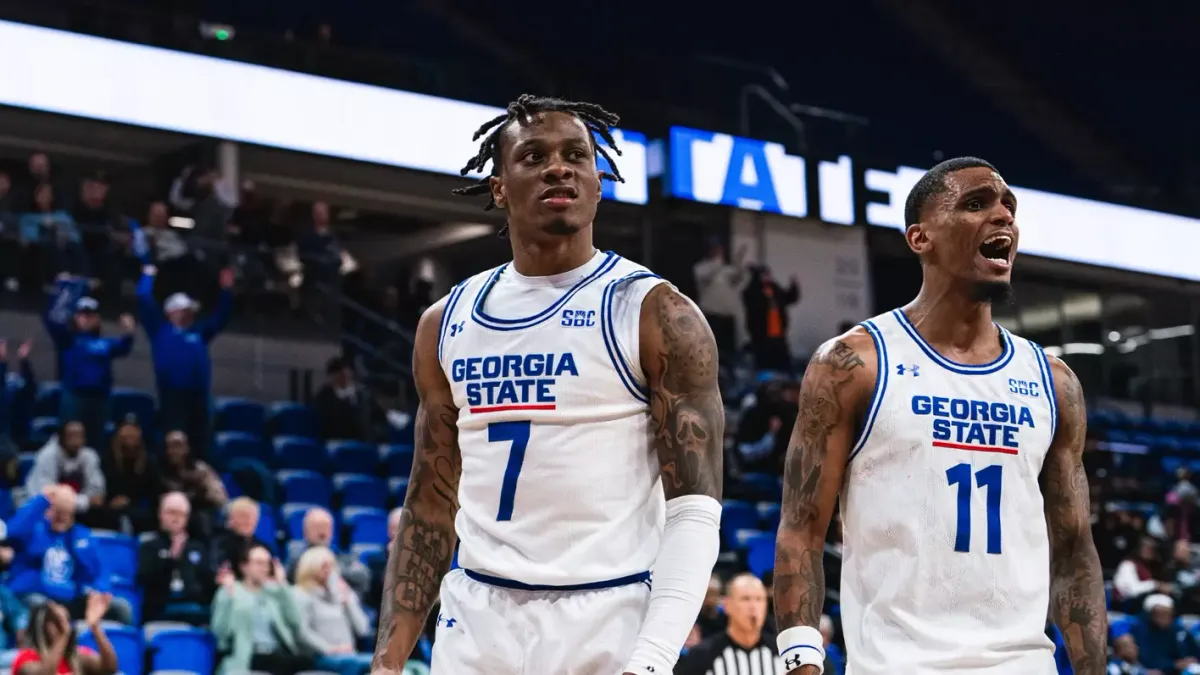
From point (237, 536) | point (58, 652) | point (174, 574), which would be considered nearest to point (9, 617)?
point (58, 652)

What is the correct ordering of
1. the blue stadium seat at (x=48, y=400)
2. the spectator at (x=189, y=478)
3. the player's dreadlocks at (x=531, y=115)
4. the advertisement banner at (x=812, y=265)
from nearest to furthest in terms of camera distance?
the player's dreadlocks at (x=531, y=115), the spectator at (x=189, y=478), the blue stadium seat at (x=48, y=400), the advertisement banner at (x=812, y=265)

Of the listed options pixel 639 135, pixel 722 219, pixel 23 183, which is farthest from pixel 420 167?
pixel 722 219

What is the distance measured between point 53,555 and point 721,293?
36.7 feet

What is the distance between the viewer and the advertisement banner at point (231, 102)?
47.9 ft

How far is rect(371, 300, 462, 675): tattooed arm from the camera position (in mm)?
4137

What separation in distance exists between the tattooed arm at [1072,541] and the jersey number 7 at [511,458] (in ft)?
4.82

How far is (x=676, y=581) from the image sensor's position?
3617 mm

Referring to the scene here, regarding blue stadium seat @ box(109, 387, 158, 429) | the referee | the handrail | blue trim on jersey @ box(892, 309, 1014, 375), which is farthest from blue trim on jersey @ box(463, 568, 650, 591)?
the handrail

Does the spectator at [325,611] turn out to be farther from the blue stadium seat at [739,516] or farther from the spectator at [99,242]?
the blue stadium seat at [739,516]

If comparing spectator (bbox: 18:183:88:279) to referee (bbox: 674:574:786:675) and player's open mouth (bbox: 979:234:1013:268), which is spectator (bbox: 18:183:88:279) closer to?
referee (bbox: 674:574:786:675)

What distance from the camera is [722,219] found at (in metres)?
21.9

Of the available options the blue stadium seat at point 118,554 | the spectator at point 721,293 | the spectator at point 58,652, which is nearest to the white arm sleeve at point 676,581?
the spectator at point 58,652

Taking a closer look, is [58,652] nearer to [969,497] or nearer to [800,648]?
[800,648]

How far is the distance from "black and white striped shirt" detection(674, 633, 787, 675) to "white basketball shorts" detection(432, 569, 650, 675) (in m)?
4.86
